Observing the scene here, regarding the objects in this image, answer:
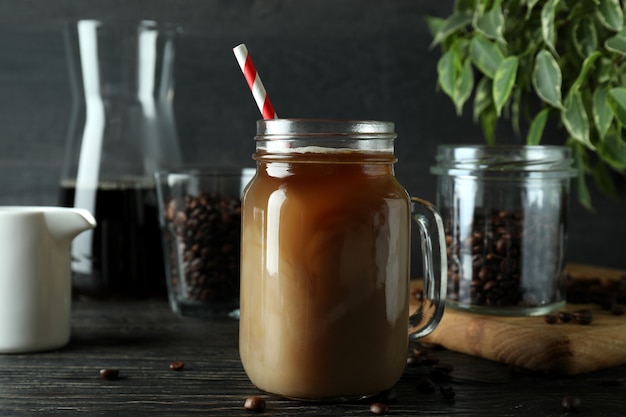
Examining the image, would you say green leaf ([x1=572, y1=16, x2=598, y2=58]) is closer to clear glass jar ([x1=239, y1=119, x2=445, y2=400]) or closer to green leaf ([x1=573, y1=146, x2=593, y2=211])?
green leaf ([x1=573, y1=146, x2=593, y2=211])

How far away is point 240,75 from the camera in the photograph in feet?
5.73

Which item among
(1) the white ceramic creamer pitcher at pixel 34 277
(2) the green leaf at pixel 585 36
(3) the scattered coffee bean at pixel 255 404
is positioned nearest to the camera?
(3) the scattered coffee bean at pixel 255 404

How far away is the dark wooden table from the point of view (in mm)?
919

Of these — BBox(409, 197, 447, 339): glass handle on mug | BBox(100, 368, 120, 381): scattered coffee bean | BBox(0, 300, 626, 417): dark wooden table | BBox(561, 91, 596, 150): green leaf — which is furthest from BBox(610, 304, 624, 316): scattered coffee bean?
BBox(100, 368, 120, 381): scattered coffee bean

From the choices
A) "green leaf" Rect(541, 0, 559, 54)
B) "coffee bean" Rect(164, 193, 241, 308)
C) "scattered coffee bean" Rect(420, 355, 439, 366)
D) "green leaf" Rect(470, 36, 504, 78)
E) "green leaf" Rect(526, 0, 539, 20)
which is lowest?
"scattered coffee bean" Rect(420, 355, 439, 366)

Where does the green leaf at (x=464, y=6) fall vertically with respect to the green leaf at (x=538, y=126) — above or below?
above

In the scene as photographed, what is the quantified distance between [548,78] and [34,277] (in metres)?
0.81

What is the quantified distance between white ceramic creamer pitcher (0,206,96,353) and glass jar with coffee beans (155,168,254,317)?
0.76 feet

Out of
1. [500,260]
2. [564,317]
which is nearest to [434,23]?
[500,260]

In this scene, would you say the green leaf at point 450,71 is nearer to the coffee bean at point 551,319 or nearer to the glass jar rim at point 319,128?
the coffee bean at point 551,319

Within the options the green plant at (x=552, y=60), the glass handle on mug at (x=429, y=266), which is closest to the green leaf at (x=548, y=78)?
the green plant at (x=552, y=60)

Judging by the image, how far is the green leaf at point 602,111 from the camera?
131 centimetres

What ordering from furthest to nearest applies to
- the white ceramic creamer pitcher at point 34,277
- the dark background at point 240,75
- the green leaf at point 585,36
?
the dark background at point 240,75
the green leaf at point 585,36
the white ceramic creamer pitcher at point 34,277

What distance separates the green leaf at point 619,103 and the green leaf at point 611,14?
0.31 feet
